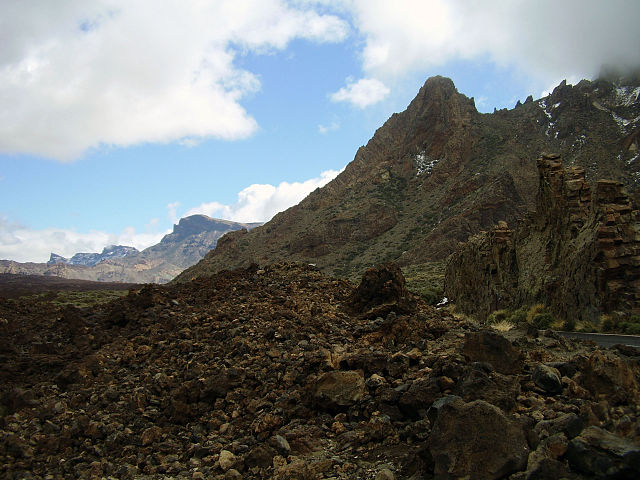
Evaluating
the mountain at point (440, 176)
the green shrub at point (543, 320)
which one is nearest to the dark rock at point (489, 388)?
the green shrub at point (543, 320)

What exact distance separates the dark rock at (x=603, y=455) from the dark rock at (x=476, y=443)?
0.46 metres

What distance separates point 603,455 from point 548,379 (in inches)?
84.9

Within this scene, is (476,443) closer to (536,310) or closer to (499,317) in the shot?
(536,310)

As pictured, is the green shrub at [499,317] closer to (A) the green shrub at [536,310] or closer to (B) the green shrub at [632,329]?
(A) the green shrub at [536,310]

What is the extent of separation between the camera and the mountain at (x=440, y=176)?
66.0 meters

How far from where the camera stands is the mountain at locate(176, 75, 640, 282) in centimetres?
6600

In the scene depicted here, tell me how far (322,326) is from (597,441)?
6226mm

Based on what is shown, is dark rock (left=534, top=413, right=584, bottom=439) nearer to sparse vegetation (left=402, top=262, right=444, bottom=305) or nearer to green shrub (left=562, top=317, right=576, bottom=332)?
green shrub (left=562, top=317, right=576, bottom=332)

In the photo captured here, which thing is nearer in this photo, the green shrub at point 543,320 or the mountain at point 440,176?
the green shrub at point 543,320

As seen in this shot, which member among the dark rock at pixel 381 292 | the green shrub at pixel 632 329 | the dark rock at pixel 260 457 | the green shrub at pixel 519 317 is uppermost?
the dark rock at pixel 381 292

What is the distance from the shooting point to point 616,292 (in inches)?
595

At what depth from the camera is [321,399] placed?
6.41 m

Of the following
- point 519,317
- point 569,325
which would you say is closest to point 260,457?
point 569,325

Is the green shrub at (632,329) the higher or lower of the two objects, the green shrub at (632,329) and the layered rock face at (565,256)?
the lower
